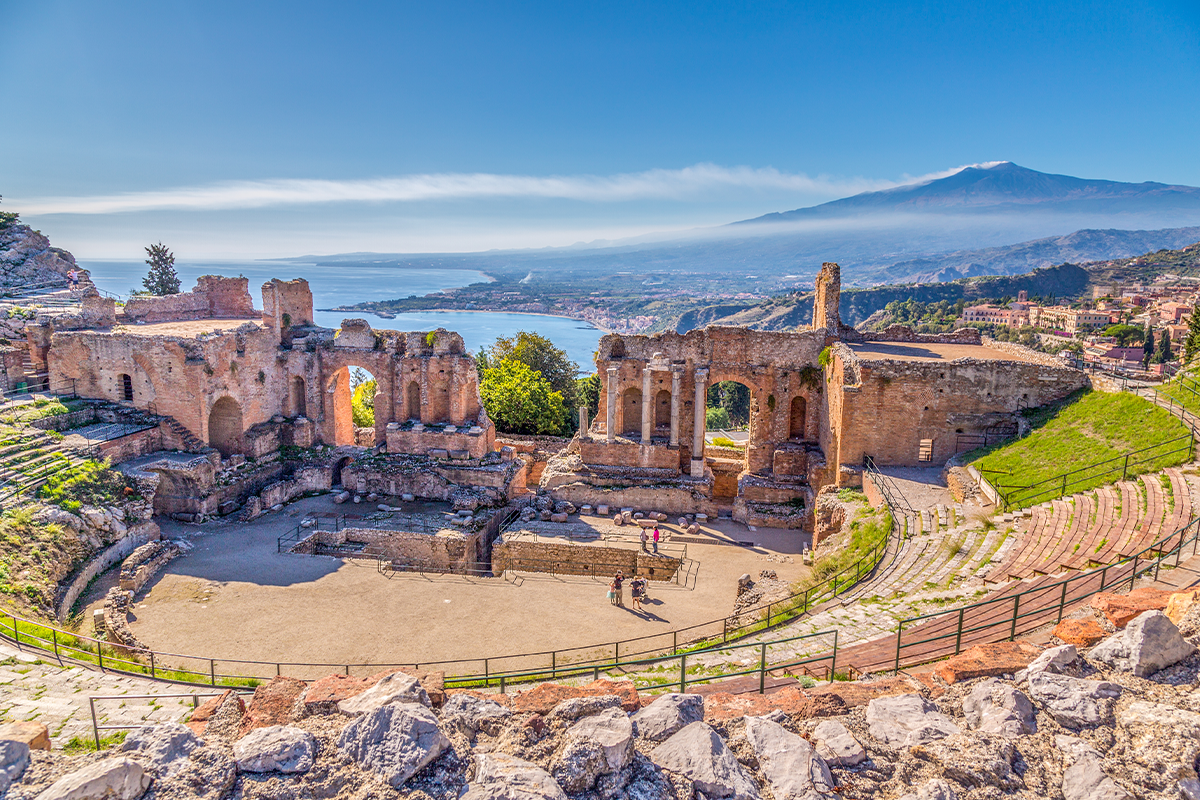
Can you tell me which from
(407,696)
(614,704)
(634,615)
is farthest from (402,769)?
(634,615)

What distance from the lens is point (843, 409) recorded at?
2188 centimetres

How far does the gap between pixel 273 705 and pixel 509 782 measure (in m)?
3.09

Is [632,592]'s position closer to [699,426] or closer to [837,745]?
[699,426]

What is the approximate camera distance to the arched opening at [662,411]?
28406 millimetres

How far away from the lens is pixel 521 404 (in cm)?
3488

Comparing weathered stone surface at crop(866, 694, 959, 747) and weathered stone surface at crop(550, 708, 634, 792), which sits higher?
weathered stone surface at crop(550, 708, 634, 792)

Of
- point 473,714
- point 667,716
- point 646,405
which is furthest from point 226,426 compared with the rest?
point 667,716

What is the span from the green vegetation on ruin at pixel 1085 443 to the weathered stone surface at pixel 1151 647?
32.0 feet

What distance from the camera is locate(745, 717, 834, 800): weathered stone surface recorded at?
18.0 feet

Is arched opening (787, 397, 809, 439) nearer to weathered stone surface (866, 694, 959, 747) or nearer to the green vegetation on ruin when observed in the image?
the green vegetation on ruin

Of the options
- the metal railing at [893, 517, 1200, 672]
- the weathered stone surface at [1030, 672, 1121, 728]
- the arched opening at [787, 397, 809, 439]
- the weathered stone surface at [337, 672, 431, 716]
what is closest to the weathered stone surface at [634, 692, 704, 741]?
the weathered stone surface at [337, 672, 431, 716]

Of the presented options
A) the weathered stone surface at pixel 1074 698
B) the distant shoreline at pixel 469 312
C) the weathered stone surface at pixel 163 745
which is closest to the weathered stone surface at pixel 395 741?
the weathered stone surface at pixel 163 745

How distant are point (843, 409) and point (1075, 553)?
9.95 m

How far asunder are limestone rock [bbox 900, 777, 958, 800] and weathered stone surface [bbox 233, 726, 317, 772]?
196 inches
